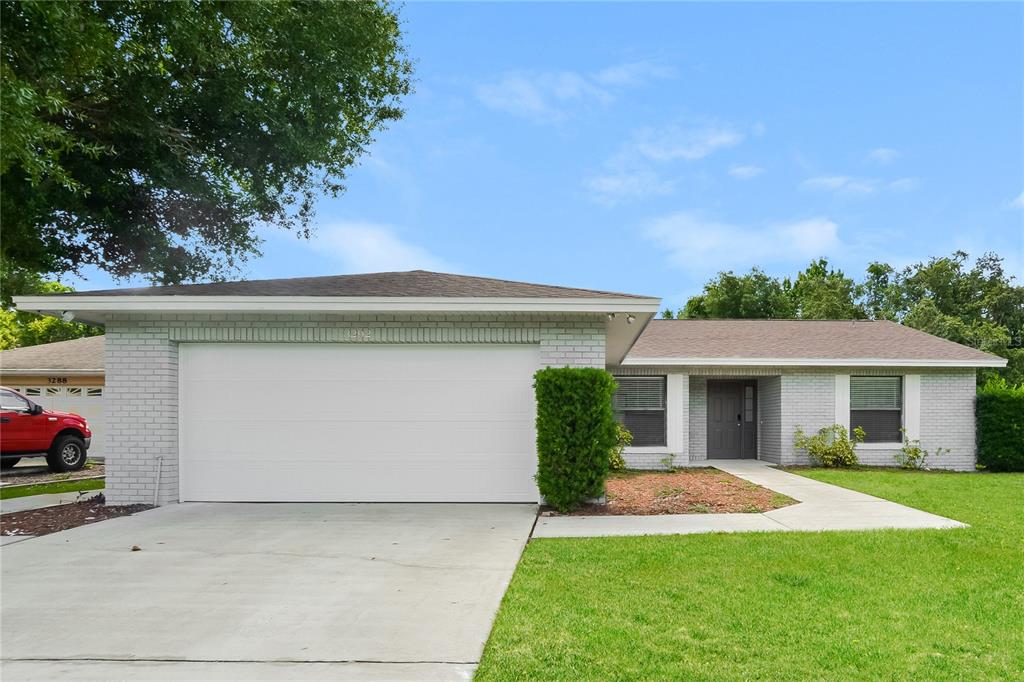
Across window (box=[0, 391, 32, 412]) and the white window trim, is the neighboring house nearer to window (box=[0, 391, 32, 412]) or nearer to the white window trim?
window (box=[0, 391, 32, 412])

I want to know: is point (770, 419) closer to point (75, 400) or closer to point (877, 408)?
point (877, 408)

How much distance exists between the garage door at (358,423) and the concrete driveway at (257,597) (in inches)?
48.4

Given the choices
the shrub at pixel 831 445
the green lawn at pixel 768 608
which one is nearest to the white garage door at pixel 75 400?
the green lawn at pixel 768 608

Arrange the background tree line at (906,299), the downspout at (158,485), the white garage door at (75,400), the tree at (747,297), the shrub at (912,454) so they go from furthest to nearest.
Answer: the tree at (747,297), the background tree line at (906,299), the white garage door at (75,400), the shrub at (912,454), the downspout at (158,485)

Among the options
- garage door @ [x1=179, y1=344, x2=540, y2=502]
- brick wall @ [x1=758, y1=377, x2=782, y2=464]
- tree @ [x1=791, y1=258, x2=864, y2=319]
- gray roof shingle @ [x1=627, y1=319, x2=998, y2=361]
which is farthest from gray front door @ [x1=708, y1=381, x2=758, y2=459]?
tree @ [x1=791, y1=258, x2=864, y2=319]

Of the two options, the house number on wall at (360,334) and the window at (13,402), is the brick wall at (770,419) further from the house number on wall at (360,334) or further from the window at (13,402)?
the window at (13,402)

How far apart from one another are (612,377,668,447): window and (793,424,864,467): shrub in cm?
323

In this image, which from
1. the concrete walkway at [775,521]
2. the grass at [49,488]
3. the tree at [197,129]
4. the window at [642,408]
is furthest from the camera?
the window at [642,408]

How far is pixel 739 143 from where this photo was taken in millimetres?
21875

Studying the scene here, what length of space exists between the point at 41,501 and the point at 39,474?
19.6 ft

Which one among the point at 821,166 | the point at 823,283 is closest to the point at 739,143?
the point at 821,166

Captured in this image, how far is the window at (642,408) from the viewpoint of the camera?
48.3ft

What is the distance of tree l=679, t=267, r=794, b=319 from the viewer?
109 feet

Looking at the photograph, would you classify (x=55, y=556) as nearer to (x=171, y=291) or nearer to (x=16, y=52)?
(x=171, y=291)
